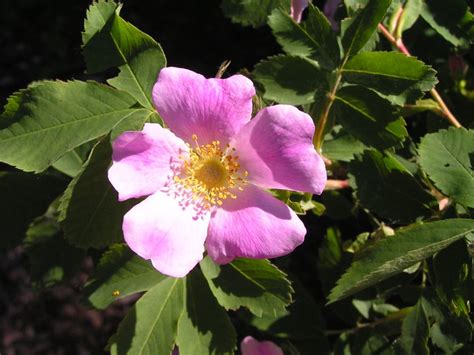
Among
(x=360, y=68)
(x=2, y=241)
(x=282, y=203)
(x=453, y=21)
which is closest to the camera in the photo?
(x=282, y=203)

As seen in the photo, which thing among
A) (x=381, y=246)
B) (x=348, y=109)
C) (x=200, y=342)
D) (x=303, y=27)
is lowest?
(x=200, y=342)

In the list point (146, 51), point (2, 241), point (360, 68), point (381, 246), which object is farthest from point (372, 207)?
point (2, 241)

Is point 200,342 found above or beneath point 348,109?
beneath

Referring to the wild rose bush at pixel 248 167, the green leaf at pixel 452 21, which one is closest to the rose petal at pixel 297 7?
the wild rose bush at pixel 248 167

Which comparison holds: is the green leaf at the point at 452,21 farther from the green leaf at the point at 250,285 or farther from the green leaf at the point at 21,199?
the green leaf at the point at 21,199

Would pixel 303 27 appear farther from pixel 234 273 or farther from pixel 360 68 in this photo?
pixel 234 273

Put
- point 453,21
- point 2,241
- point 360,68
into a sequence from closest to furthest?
point 360,68, point 453,21, point 2,241

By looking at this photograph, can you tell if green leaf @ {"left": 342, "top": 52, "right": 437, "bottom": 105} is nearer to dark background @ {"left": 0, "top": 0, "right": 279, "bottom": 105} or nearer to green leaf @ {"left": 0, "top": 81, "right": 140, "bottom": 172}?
green leaf @ {"left": 0, "top": 81, "right": 140, "bottom": 172}
